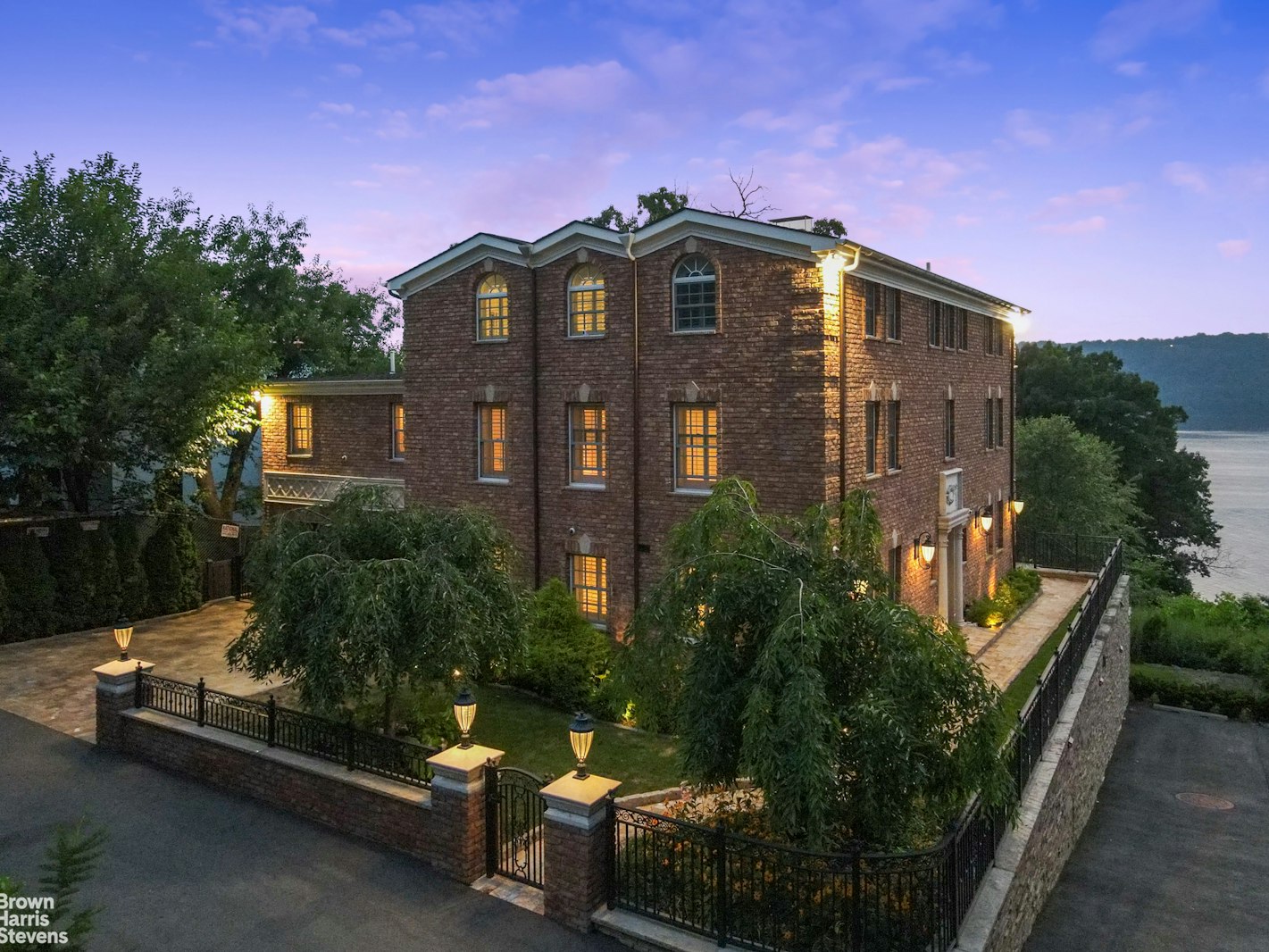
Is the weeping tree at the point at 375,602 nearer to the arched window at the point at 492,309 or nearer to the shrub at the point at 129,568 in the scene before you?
the arched window at the point at 492,309

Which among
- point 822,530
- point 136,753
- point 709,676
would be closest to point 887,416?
point 822,530

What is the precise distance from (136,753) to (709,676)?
404 inches

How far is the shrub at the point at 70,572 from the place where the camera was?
2230 centimetres

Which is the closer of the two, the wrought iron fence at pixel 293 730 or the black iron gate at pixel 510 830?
the black iron gate at pixel 510 830

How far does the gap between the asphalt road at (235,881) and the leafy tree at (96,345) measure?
1028 cm

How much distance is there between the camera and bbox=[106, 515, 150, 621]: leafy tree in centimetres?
2347

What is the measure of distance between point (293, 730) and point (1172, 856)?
16741 millimetres

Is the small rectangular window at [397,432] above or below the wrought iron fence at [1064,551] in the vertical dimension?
above

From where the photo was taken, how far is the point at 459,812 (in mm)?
10484

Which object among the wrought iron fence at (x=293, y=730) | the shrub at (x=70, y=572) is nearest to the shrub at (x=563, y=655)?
the wrought iron fence at (x=293, y=730)

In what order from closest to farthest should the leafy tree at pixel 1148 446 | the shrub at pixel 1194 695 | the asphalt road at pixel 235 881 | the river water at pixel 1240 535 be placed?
1. the asphalt road at pixel 235 881
2. the shrub at pixel 1194 695
3. the leafy tree at pixel 1148 446
4. the river water at pixel 1240 535

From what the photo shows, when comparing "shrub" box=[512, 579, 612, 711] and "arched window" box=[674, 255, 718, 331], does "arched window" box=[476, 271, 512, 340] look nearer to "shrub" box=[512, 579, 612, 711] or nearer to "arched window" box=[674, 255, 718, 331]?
"arched window" box=[674, 255, 718, 331]

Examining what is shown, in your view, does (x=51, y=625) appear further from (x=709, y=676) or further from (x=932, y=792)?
(x=932, y=792)

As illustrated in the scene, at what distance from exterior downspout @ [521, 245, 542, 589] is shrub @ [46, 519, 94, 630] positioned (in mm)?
11769
